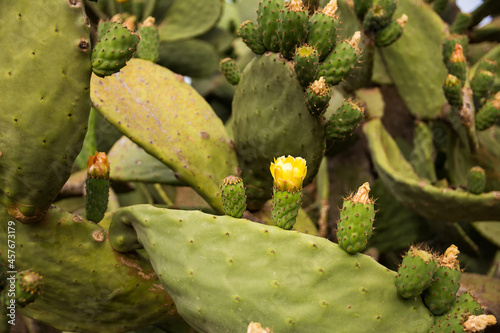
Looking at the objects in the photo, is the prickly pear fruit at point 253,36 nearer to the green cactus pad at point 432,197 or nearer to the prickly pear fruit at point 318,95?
the prickly pear fruit at point 318,95

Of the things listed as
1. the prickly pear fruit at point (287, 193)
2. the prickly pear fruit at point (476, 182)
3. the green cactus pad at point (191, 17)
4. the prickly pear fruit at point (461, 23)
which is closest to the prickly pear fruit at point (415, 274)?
the prickly pear fruit at point (287, 193)

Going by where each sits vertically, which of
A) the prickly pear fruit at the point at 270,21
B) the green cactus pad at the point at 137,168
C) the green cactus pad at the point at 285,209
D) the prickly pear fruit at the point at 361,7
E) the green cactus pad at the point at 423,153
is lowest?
the green cactus pad at the point at 137,168

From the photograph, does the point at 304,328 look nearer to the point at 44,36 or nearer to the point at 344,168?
the point at 44,36

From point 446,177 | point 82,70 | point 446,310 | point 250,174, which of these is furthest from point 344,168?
point 82,70

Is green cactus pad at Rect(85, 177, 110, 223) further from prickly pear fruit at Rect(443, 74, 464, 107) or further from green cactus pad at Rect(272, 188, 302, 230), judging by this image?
prickly pear fruit at Rect(443, 74, 464, 107)

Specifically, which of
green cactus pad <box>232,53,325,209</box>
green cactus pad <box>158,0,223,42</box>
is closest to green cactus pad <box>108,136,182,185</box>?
green cactus pad <box>232,53,325,209</box>

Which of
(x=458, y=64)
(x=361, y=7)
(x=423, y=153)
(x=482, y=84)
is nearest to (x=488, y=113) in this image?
(x=482, y=84)

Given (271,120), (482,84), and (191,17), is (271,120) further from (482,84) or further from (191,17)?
(191,17)
